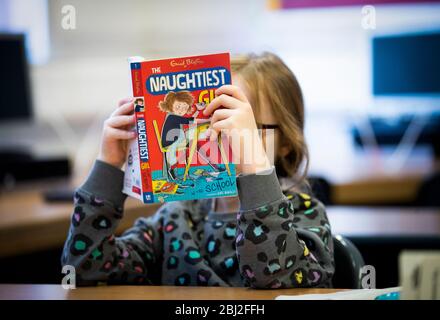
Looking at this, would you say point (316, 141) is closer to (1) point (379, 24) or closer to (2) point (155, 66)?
(1) point (379, 24)

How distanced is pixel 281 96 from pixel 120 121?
0.32 meters

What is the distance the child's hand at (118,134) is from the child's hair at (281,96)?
235 millimetres

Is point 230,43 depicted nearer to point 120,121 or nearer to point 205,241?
point 205,241

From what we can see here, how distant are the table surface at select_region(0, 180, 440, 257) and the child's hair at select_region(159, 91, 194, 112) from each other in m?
0.76

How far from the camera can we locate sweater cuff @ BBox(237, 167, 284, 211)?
3.04ft

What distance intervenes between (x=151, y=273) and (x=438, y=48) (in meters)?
2.38

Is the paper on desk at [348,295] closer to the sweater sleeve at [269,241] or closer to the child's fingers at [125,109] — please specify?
the sweater sleeve at [269,241]

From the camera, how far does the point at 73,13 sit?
3.61ft

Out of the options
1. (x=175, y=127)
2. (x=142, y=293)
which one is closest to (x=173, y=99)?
(x=175, y=127)

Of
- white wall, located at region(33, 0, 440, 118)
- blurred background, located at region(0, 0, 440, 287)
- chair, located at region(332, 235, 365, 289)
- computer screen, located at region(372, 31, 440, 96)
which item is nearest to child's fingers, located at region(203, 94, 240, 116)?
chair, located at region(332, 235, 365, 289)

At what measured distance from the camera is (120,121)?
1.03 metres

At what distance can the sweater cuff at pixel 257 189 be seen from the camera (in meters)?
0.93

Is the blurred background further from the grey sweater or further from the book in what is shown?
the book
